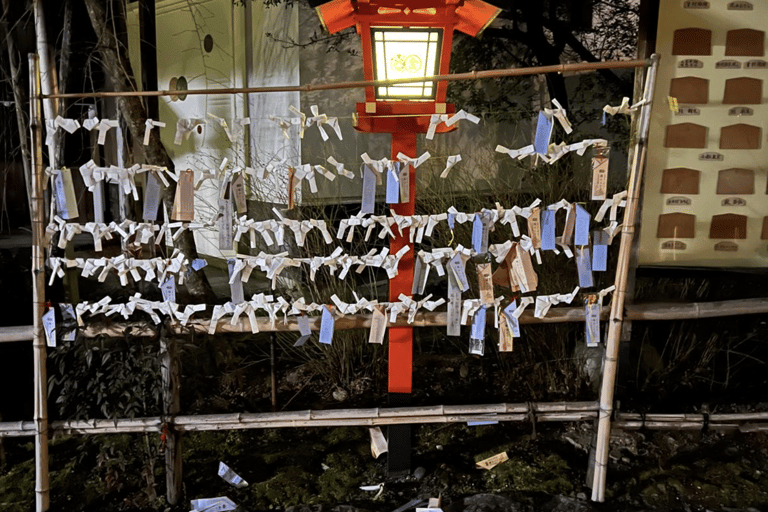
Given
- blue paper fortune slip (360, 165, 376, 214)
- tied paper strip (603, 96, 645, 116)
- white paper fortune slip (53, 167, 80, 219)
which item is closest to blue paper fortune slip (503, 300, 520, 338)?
blue paper fortune slip (360, 165, 376, 214)

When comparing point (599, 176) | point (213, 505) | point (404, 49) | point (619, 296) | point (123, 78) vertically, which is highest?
point (123, 78)

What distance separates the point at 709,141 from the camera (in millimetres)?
3152

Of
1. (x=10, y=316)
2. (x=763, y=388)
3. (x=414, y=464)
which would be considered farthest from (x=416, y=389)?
(x=10, y=316)

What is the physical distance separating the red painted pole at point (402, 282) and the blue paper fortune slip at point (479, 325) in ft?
1.11

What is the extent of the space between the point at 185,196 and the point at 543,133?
169 centimetres

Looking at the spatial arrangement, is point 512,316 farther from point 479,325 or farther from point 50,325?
point 50,325

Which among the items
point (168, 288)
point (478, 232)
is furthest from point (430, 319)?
point (168, 288)

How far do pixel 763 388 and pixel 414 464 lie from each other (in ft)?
8.96

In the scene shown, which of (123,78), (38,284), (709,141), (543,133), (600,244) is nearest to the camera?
(543,133)

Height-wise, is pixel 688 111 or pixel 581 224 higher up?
pixel 688 111

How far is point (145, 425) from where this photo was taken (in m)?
3.02

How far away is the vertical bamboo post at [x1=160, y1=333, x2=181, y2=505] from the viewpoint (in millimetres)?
2996

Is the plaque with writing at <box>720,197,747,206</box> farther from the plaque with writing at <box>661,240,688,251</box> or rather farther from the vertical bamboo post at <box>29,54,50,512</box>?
the vertical bamboo post at <box>29,54,50,512</box>

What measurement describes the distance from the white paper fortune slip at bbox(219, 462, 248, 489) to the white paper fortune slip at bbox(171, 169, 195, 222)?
1519 mm
